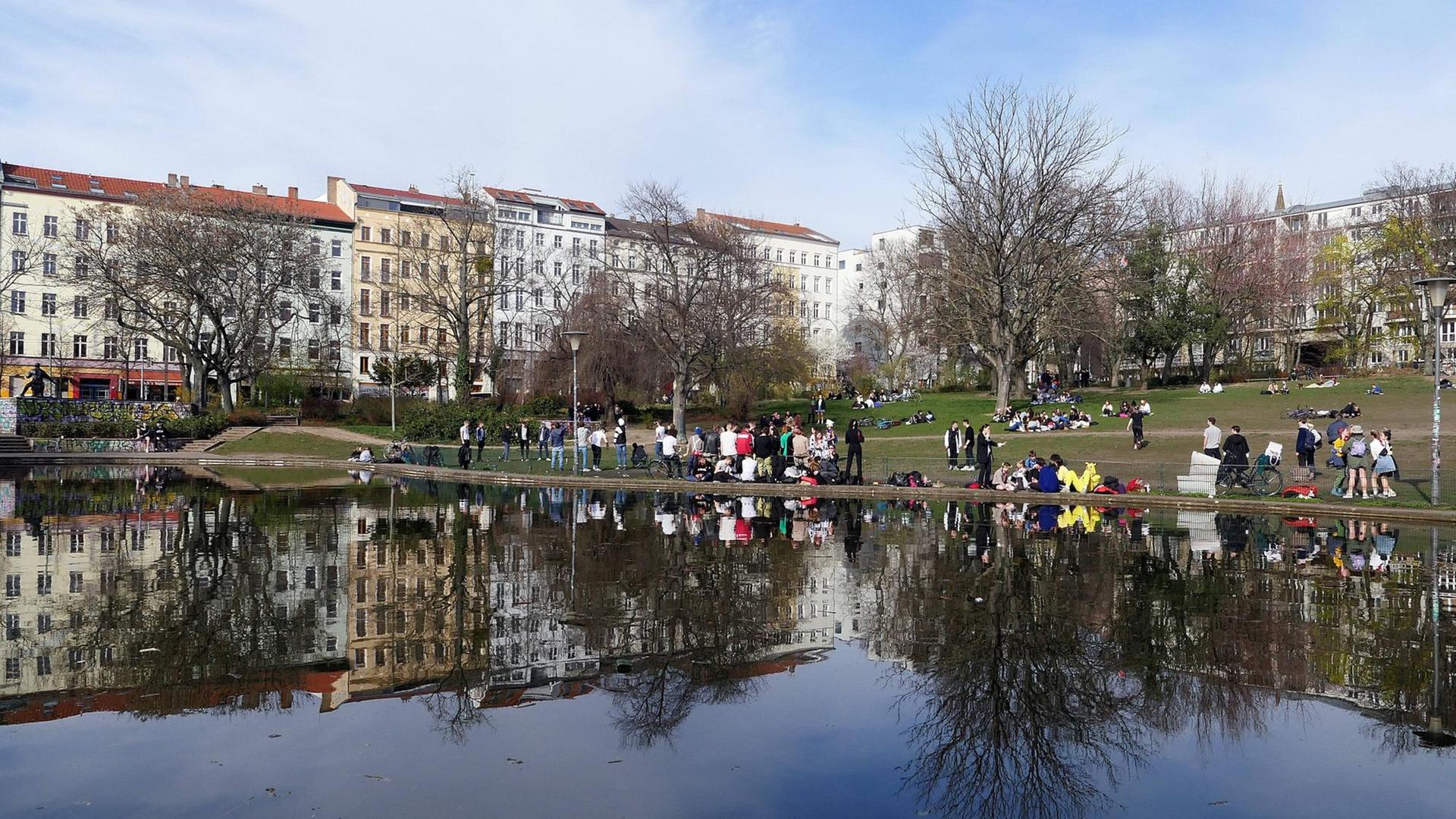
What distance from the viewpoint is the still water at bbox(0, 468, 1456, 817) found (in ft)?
20.6

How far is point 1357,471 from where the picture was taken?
79.5ft

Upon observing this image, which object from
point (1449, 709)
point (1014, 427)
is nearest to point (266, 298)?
point (1014, 427)

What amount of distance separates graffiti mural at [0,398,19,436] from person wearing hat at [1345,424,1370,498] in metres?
53.6

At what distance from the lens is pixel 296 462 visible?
4616 cm

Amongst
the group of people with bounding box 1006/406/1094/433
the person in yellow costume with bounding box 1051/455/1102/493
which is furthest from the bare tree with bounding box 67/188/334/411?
the person in yellow costume with bounding box 1051/455/1102/493

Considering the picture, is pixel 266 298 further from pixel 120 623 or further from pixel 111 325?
pixel 120 623

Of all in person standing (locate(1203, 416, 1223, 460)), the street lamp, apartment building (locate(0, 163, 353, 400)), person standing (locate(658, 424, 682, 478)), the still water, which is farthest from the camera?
apartment building (locate(0, 163, 353, 400))

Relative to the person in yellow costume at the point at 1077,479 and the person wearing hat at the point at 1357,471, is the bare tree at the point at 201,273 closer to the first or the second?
the person in yellow costume at the point at 1077,479

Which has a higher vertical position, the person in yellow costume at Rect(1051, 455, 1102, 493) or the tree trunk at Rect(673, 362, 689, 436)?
the tree trunk at Rect(673, 362, 689, 436)

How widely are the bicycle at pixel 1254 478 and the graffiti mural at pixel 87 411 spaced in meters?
47.4

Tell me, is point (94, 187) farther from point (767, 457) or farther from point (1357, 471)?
point (1357, 471)

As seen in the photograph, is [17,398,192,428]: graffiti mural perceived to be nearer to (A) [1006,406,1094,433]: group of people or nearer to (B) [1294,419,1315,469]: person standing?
(A) [1006,406,1094,433]: group of people

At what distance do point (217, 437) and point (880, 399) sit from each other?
120 feet

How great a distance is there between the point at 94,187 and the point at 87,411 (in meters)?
31.3
